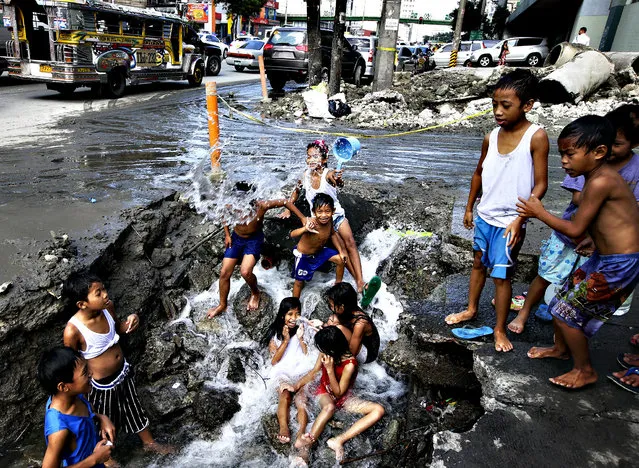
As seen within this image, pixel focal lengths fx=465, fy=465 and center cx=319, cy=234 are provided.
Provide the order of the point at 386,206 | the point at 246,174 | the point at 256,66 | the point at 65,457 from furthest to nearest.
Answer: the point at 256,66 → the point at 246,174 → the point at 386,206 → the point at 65,457

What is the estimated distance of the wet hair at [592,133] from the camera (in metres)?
2.32

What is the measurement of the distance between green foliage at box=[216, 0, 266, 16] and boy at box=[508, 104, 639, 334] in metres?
46.5

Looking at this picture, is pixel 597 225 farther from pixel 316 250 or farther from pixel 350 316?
pixel 316 250

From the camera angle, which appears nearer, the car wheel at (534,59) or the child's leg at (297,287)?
the child's leg at (297,287)

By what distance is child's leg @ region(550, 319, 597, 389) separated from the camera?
2.54 metres

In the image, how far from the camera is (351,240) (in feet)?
15.6

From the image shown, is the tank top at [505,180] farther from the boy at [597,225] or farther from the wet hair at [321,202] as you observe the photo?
the wet hair at [321,202]

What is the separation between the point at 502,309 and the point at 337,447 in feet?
5.03

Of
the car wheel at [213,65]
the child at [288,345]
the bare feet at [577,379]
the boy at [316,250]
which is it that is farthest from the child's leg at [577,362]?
the car wheel at [213,65]

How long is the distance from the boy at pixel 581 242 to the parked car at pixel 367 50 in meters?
15.8

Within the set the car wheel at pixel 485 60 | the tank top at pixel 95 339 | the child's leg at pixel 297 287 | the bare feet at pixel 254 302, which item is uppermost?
the car wheel at pixel 485 60

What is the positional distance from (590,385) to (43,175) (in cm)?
649

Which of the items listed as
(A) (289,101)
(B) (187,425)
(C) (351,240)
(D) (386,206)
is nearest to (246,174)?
(D) (386,206)

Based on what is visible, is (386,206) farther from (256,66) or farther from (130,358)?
(256,66)
